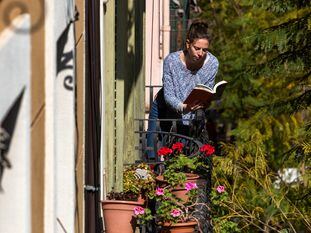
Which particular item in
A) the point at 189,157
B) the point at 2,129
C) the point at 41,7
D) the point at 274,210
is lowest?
the point at 274,210

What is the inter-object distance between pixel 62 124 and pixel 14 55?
150cm

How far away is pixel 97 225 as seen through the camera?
888cm

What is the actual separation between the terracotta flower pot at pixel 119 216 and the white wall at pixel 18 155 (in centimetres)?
363

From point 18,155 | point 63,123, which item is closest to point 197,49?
point 63,123

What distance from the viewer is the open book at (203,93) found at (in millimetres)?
10266

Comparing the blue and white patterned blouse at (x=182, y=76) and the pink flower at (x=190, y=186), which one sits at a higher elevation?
the blue and white patterned blouse at (x=182, y=76)

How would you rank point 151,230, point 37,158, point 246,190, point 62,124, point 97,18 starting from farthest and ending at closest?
1. point 246,190
2. point 151,230
3. point 97,18
4. point 62,124
5. point 37,158

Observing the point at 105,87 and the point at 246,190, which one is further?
the point at 246,190

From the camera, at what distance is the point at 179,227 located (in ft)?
30.9

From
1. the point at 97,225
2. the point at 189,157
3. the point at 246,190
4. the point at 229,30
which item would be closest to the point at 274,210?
the point at 246,190

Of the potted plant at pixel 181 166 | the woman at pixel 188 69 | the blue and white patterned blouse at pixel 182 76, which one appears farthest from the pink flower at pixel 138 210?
the blue and white patterned blouse at pixel 182 76

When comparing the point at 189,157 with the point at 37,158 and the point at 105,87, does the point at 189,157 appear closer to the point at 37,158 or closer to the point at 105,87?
the point at 105,87

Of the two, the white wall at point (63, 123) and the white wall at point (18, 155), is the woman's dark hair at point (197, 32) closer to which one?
the white wall at point (63, 123)

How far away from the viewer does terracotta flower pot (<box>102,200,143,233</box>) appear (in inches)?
364
